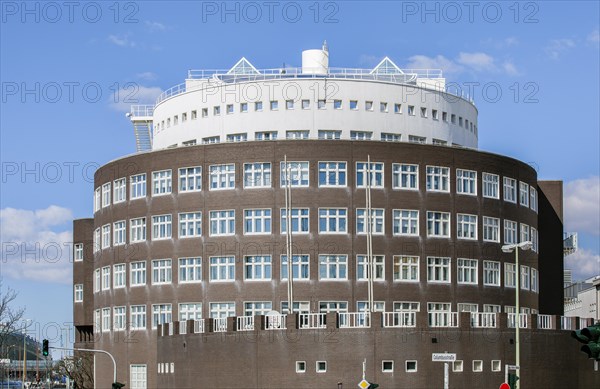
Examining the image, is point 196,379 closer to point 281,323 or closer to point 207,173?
point 281,323

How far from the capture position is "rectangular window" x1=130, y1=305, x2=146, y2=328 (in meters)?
81.1

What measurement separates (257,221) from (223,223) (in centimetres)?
254

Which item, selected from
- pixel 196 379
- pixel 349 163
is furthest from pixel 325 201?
pixel 196 379

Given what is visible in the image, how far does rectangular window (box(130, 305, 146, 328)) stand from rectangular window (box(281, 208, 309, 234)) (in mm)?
13338

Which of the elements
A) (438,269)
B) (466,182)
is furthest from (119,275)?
(466,182)

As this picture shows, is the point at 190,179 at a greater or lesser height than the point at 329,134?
lesser

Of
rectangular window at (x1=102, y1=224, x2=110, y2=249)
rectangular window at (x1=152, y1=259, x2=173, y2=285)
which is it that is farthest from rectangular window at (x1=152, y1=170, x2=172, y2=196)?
rectangular window at (x1=102, y1=224, x2=110, y2=249)

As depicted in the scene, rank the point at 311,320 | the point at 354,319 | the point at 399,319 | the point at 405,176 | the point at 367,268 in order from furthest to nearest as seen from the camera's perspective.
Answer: the point at 405,176
the point at 367,268
the point at 399,319
the point at 311,320
the point at 354,319

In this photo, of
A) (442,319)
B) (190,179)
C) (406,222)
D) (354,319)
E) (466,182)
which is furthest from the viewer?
(466,182)

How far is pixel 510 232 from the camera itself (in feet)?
268

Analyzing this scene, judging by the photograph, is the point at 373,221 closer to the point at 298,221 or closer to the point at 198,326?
the point at 298,221

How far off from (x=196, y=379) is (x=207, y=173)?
1564 cm

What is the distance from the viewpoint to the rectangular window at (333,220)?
75.4 meters

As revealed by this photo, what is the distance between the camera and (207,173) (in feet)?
255
